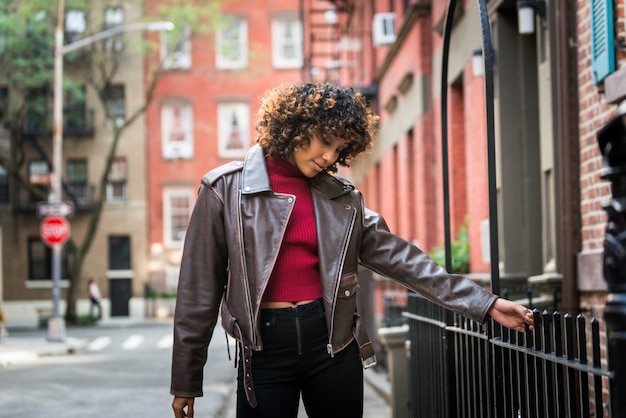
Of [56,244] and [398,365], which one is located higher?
[56,244]

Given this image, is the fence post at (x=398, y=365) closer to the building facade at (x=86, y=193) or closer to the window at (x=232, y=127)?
the building facade at (x=86, y=193)

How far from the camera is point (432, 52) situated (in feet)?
46.6

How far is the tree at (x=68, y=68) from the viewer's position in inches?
1374

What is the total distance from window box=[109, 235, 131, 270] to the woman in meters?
36.8

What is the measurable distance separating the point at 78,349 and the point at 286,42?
21786mm

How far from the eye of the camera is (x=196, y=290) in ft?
12.0

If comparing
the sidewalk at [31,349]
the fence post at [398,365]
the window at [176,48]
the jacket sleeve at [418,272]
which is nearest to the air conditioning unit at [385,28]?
the sidewalk at [31,349]

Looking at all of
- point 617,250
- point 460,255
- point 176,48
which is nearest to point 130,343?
point 460,255

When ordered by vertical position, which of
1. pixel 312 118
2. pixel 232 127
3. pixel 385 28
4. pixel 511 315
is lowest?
pixel 511 315

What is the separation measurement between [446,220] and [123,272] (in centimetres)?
3573

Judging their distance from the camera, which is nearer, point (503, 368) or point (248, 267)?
point (248, 267)

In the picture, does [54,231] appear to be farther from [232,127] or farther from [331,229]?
[331,229]

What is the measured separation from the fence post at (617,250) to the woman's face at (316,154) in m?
1.60

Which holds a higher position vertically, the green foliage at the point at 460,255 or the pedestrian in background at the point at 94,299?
the green foliage at the point at 460,255
